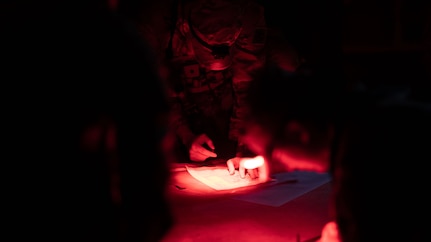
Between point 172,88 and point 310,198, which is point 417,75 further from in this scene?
point 172,88

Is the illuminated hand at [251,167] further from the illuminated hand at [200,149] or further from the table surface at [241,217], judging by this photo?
the illuminated hand at [200,149]

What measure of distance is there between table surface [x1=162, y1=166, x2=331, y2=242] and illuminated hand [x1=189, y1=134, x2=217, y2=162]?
0.76 m

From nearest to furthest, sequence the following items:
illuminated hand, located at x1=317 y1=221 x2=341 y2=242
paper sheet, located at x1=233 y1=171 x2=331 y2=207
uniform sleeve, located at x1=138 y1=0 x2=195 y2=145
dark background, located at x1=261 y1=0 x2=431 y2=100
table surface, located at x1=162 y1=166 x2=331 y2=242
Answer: dark background, located at x1=261 y1=0 x2=431 y2=100, illuminated hand, located at x1=317 y1=221 x2=341 y2=242, table surface, located at x1=162 y1=166 x2=331 y2=242, paper sheet, located at x1=233 y1=171 x2=331 y2=207, uniform sleeve, located at x1=138 y1=0 x2=195 y2=145

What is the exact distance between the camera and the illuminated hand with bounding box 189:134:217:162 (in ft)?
14.5

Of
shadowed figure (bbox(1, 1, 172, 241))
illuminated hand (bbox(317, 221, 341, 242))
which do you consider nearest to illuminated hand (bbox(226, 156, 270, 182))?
illuminated hand (bbox(317, 221, 341, 242))

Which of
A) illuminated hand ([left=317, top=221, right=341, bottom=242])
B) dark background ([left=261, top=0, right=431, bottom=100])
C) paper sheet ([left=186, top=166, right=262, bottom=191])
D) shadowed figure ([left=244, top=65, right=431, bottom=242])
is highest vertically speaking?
dark background ([left=261, top=0, right=431, bottom=100])

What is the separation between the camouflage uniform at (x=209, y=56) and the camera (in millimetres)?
3787

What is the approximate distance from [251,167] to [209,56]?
1.16 meters

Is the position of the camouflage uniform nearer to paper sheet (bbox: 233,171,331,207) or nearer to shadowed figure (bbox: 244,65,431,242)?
paper sheet (bbox: 233,171,331,207)

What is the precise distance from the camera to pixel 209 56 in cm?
410

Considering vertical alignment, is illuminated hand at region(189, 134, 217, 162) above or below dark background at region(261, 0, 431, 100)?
below

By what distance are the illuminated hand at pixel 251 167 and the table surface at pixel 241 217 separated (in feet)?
0.62

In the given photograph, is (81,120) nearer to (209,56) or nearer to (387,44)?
(387,44)

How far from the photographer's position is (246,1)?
14.6 feet
